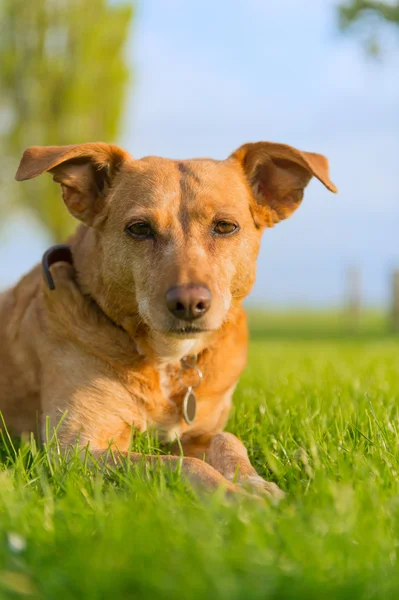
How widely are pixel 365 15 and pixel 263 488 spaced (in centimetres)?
2489

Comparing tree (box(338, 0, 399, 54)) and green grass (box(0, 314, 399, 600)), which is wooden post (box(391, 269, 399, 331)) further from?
green grass (box(0, 314, 399, 600))

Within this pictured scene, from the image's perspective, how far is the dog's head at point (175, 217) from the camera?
3539mm

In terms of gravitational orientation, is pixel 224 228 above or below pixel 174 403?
above

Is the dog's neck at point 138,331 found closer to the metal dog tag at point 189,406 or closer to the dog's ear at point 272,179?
the metal dog tag at point 189,406

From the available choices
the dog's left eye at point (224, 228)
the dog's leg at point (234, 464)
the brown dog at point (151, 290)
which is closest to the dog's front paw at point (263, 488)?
the dog's leg at point (234, 464)

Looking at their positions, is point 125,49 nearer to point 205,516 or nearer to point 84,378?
point 84,378

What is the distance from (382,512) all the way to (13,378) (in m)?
2.76

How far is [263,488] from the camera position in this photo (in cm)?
298

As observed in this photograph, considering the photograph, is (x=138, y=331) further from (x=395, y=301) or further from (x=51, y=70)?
(x=395, y=301)

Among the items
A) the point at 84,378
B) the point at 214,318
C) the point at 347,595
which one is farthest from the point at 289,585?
the point at 84,378

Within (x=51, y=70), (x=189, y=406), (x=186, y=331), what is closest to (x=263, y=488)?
(x=186, y=331)

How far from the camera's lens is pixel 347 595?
6.42ft

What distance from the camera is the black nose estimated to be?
3.38 meters

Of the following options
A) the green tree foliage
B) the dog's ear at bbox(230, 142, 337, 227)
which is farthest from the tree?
the dog's ear at bbox(230, 142, 337, 227)
